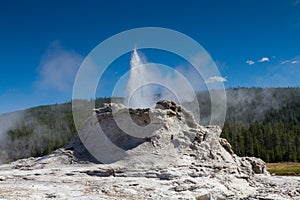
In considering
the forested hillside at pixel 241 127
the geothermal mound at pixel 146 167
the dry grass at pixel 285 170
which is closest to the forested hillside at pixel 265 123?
the forested hillside at pixel 241 127

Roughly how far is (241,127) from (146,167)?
7790 centimetres

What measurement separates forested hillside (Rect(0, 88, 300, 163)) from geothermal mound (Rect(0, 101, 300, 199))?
44275mm

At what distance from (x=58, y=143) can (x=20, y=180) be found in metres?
65.8

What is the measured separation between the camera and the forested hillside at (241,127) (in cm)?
6956

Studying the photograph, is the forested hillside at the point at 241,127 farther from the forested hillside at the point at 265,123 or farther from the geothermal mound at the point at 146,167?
the geothermal mound at the point at 146,167

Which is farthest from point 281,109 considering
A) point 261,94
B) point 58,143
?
point 58,143

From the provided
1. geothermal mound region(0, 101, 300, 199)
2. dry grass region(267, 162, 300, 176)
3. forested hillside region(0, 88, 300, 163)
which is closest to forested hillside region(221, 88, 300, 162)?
forested hillside region(0, 88, 300, 163)

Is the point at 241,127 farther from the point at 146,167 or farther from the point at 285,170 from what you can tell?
the point at 146,167

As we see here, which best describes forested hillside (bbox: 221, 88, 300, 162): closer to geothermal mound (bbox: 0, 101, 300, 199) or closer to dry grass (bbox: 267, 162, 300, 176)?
dry grass (bbox: 267, 162, 300, 176)

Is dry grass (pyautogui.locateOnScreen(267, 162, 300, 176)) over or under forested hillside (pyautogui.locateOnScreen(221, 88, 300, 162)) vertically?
under

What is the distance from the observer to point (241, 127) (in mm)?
90750

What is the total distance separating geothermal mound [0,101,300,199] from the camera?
559 inches

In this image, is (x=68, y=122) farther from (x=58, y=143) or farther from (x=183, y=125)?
(x=183, y=125)

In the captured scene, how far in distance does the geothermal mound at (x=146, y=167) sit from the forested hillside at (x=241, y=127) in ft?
145
